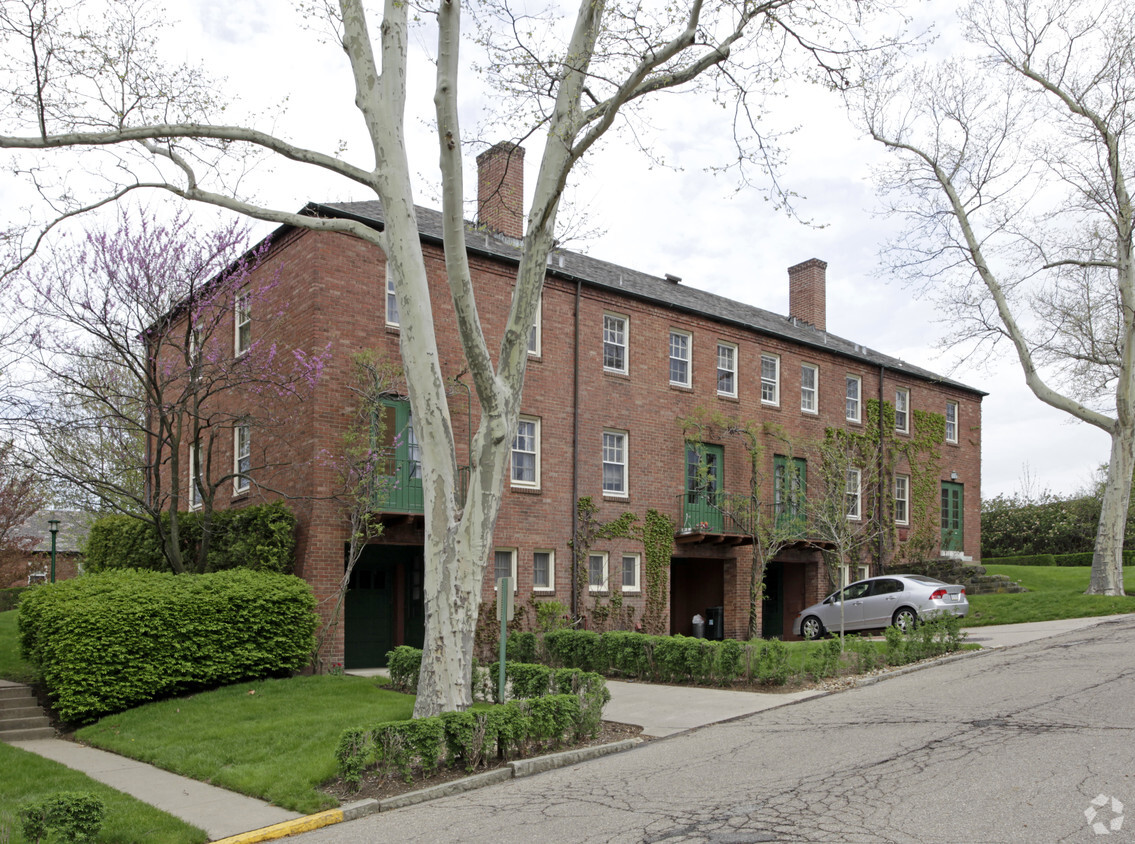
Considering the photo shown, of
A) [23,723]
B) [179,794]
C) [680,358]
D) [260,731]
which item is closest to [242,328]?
[23,723]

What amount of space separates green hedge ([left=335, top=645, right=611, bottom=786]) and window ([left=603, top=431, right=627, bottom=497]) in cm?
1033

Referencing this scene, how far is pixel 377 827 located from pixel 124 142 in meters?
8.68

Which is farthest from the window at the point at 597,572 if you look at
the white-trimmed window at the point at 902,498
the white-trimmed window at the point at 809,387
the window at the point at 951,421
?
the window at the point at 951,421

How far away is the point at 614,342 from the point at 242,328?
325 inches

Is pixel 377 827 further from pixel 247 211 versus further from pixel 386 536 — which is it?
pixel 386 536

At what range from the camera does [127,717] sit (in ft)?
44.0

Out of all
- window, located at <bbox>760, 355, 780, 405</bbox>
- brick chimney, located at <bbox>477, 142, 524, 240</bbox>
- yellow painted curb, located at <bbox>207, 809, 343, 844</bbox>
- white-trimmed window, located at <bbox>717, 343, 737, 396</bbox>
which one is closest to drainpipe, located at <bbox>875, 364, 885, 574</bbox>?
window, located at <bbox>760, 355, 780, 405</bbox>

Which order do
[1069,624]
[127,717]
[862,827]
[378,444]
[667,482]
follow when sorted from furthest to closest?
[667,482], [1069,624], [378,444], [127,717], [862,827]

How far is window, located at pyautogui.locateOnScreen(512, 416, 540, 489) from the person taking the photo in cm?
2070

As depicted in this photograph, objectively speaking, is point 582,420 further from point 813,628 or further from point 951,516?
point 951,516

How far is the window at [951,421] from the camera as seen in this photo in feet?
106

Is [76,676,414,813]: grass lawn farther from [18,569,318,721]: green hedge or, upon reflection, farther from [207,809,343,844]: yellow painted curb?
[18,569,318,721]: green hedge

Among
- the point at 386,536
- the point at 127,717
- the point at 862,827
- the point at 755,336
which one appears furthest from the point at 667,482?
the point at 862,827

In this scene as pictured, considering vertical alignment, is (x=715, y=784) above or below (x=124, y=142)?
below
